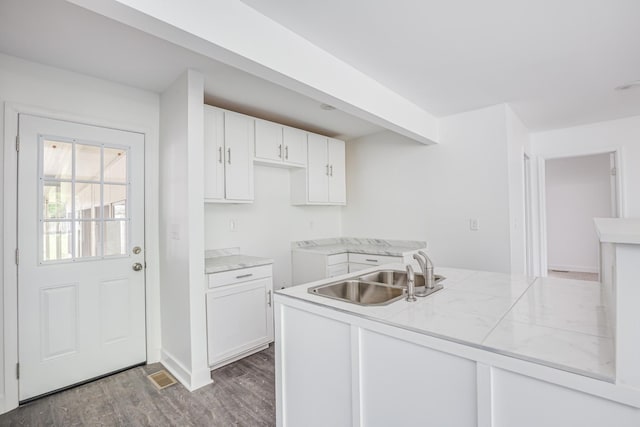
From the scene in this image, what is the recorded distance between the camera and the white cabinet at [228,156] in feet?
8.87

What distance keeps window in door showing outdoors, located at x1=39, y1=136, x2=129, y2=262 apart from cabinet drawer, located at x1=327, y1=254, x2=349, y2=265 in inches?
79.3

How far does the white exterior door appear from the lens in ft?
7.10

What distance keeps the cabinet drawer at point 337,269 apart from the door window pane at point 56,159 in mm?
2537

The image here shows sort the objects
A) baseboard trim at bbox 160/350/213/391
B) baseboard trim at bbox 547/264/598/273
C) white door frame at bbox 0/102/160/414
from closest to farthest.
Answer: white door frame at bbox 0/102/160/414 → baseboard trim at bbox 160/350/213/391 → baseboard trim at bbox 547/264/598/273

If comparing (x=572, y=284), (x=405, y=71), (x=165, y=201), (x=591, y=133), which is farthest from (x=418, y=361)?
(x=591, y=133)

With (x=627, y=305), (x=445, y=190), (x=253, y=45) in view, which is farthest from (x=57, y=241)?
(x=445, y=190)

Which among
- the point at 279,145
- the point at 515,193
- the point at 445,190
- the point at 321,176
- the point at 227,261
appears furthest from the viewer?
the point at 321,176

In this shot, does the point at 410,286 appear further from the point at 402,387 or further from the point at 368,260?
the point at 368,260

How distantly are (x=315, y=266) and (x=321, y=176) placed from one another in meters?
1.13

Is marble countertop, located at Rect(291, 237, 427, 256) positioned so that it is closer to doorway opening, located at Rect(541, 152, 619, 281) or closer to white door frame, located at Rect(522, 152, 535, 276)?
white door frame, located at Rect(522, 152, 535, 276)

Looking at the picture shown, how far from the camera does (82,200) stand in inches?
94.7

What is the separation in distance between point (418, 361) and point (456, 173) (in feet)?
9.15

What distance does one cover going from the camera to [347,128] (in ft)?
13.0

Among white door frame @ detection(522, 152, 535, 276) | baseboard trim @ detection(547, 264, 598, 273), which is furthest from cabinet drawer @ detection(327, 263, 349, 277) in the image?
baseboard trim @ detection(547, 264, 598, 273)
